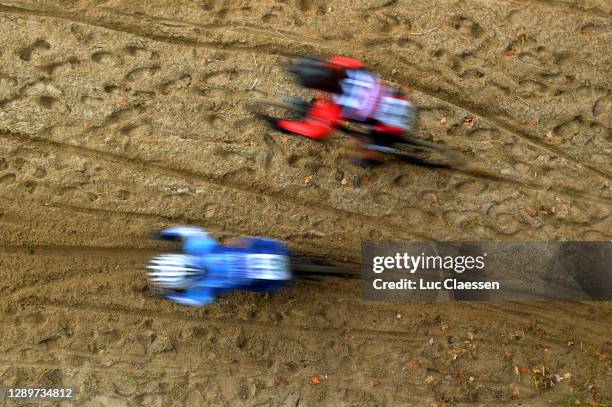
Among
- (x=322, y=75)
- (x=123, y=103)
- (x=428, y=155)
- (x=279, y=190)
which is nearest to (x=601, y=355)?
(x=428, y=155)

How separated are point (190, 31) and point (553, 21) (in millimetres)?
3399

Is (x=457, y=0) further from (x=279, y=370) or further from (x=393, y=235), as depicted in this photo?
(x=279, y=370)

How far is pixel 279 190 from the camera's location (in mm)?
5570

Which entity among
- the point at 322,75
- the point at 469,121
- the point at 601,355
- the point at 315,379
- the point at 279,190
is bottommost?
the point at 315,379

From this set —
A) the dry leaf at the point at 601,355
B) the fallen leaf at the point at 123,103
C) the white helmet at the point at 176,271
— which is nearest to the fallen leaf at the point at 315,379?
the white helmet at the point at 176,271

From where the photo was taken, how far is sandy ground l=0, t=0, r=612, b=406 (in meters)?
5.41

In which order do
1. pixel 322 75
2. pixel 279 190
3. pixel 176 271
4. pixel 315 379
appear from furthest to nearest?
pixel 279 190 → pixel 315 379 → pixel 322 75 → pixel 176 271

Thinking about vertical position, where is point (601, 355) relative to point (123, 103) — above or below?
below

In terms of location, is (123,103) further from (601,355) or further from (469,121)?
(601,355)

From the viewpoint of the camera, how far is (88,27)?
5.68m

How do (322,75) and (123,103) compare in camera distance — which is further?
(123,103)

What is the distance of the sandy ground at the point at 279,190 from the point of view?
5.41 meters

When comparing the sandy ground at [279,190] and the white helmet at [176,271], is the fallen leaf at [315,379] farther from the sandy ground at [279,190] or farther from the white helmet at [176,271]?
the white helmet at [176,271]

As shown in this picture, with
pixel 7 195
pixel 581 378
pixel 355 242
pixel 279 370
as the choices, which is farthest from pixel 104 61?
pixel 581 378
